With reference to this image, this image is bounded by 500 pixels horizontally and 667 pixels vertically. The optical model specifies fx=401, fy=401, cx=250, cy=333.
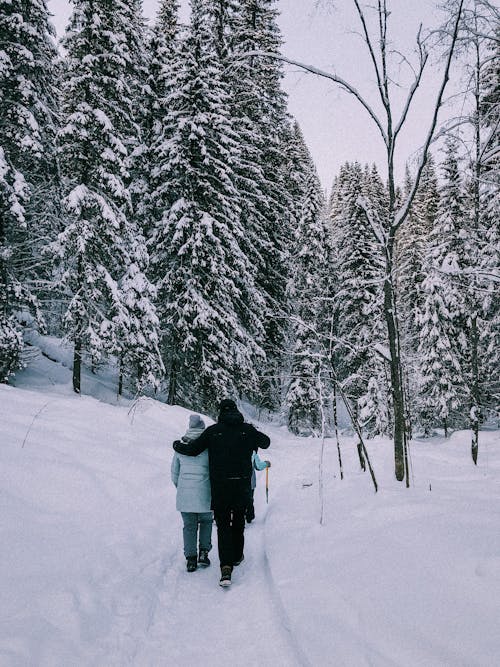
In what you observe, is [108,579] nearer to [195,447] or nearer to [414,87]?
[195,447]

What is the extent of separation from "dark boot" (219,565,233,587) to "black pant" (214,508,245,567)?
6cm

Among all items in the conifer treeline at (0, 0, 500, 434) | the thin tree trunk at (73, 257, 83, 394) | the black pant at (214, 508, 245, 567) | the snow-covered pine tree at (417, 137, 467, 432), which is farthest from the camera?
the snow-covered pine tree at (417, 137, 467, 432)

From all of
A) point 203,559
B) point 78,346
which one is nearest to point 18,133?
point 78,346

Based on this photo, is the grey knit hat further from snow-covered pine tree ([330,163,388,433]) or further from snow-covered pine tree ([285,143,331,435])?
snow-covered pine tree ([285,143,331,435])

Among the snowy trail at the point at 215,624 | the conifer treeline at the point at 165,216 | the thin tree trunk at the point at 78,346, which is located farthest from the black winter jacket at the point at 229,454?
the thin tree trunk at the point at 78,346

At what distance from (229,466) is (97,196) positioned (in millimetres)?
12053

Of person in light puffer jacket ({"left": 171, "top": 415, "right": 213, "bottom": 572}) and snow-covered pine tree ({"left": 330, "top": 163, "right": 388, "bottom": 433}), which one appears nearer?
person in light puffer jacket ({"left": 171, "top": 415, "right": 213, "bottom": 572})

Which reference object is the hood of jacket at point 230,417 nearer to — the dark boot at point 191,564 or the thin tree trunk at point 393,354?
the dark boot at point 191,564

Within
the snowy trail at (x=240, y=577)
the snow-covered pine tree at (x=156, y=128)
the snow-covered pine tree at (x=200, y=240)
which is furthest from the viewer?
the snow-covered pine tree at (x=156, y=128)

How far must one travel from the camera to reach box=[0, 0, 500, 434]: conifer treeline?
40.9 feet

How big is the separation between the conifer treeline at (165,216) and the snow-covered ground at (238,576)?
5146mm

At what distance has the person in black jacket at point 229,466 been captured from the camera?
15.2 feet

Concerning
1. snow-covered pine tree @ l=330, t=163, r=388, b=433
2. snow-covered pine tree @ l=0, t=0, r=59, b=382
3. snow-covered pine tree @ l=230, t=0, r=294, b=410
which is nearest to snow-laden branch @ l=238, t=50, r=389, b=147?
snow-covered pine tree @ l=0, t=0, r=59, b=382

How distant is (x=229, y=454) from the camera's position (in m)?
4.73
